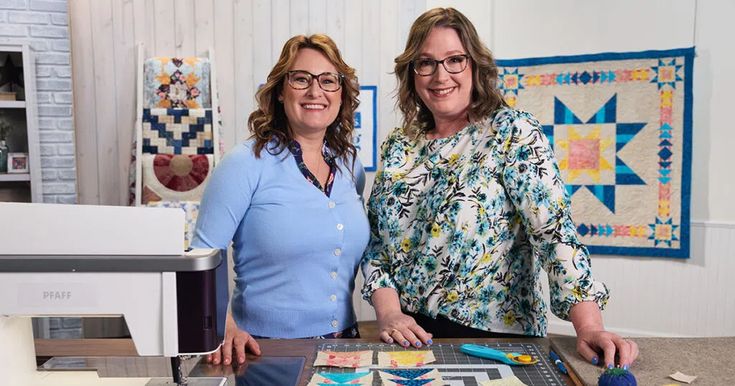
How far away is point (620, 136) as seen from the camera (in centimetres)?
332

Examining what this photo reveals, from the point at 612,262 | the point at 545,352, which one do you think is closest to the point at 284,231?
the point at 545,352

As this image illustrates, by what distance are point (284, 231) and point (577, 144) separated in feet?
8.22

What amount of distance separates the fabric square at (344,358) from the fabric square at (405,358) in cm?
2

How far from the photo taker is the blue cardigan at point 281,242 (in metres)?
1.36

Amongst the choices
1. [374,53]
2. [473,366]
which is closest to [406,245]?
[473,366]

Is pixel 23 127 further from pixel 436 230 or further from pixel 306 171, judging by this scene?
pixel 436 230

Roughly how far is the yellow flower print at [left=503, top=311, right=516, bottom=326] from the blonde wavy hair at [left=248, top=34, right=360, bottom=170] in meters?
0.56

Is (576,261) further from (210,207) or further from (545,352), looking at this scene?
(210,207)

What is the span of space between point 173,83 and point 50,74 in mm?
645

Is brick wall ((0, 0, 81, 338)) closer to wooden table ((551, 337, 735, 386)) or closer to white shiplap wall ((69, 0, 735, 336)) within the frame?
white shiplap wall ((69, 0, 735, 336))

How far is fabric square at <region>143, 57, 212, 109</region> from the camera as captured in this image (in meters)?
3.29

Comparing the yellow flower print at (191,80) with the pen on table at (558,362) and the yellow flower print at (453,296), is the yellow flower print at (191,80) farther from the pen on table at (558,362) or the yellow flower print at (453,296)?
the pen on table at (558,362)

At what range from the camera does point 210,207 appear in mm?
1333

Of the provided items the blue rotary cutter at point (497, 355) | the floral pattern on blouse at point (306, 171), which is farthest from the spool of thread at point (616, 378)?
the floral pattern on blouse at point (306, 171)
